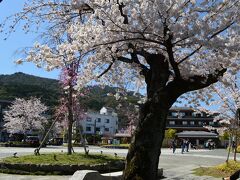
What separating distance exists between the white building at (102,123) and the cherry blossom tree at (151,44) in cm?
10519

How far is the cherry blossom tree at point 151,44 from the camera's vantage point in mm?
7785

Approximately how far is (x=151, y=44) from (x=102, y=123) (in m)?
113

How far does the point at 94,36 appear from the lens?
26.8 ft

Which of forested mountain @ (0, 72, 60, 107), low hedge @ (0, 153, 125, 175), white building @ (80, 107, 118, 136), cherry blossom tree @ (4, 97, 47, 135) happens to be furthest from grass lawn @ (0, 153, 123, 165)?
white building @ (80, 107, 118, 136)

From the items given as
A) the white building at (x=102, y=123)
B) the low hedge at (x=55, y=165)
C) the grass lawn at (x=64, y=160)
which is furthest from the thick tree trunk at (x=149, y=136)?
the white building at (x=102, y=123)

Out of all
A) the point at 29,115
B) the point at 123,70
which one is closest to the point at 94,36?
the point at 123,70

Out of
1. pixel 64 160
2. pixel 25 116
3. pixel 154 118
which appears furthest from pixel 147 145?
pixel 25 116

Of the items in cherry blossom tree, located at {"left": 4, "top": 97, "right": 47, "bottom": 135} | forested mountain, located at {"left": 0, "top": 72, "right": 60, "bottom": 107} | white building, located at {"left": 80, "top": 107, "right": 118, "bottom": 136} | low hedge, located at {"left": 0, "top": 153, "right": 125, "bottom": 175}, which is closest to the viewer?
low hedge, located at {"left": 0, "top": 153, "right": 125, "bottom": 175}

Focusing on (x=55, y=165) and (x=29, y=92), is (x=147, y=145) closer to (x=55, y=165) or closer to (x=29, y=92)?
(x=55, y=165)

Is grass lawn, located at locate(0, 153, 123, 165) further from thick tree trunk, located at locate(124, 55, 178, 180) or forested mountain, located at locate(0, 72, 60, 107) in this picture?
forested mountain, located at locate(0, 72, 60, 107)

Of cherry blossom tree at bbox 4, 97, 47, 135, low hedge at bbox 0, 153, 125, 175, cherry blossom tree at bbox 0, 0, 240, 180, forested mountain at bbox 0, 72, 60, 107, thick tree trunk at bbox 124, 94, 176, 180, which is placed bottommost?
low hedge at bbox 0, 153, 125, 175

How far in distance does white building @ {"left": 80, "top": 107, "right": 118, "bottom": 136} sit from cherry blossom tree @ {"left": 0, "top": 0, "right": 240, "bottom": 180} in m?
105

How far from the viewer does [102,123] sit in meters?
121

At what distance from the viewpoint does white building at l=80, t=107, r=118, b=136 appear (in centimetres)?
11612
